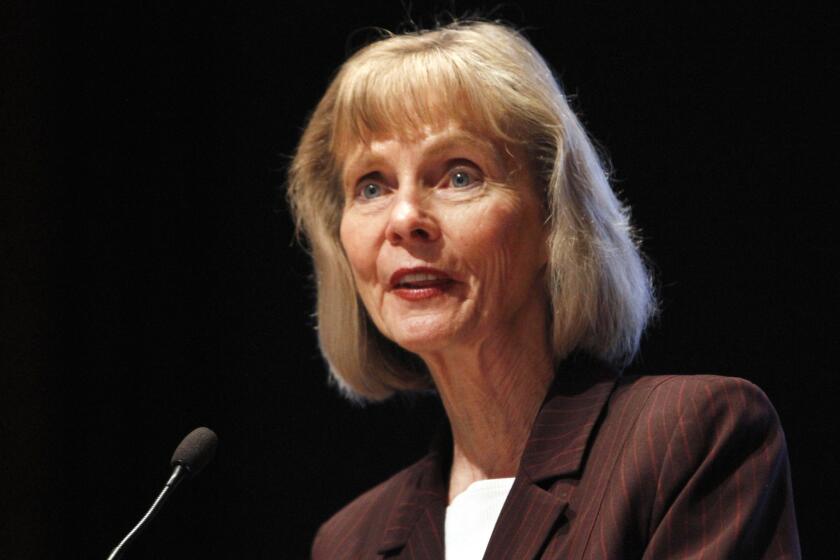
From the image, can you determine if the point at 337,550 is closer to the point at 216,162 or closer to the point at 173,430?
the point at 173,430

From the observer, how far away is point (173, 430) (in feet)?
10.0

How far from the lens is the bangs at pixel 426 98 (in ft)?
7.39

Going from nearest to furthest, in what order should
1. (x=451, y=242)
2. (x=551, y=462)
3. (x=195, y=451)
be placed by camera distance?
(x=195, y=451) < (x=551, y=462) < (x=451, y=242)

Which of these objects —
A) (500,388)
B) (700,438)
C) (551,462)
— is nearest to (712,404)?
(700,438)

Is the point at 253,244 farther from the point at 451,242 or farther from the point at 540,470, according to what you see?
the point at 540,470

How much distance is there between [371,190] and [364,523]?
28.4 inches

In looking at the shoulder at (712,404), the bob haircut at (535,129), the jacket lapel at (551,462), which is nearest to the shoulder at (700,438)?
the shoulder at (712,404)

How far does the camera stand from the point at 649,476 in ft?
6.32

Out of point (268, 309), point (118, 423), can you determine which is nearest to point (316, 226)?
point (268, 309)

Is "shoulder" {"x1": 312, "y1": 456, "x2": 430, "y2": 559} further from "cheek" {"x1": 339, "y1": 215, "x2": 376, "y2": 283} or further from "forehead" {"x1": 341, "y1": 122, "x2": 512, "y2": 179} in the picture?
"forehead" {"x1": 341, "y1": 122, "x2": 512, "y2": 179}

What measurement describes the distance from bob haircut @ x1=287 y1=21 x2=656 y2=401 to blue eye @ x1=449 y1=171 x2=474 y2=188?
0.28 ft

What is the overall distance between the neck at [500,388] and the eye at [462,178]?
0.30m

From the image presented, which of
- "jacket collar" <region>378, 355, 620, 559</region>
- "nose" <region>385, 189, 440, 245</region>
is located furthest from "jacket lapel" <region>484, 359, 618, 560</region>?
"nose" <region>385, 189, 440, 245</region>

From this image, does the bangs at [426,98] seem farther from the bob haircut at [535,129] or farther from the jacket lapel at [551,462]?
the jacket lapel at [551,462]
